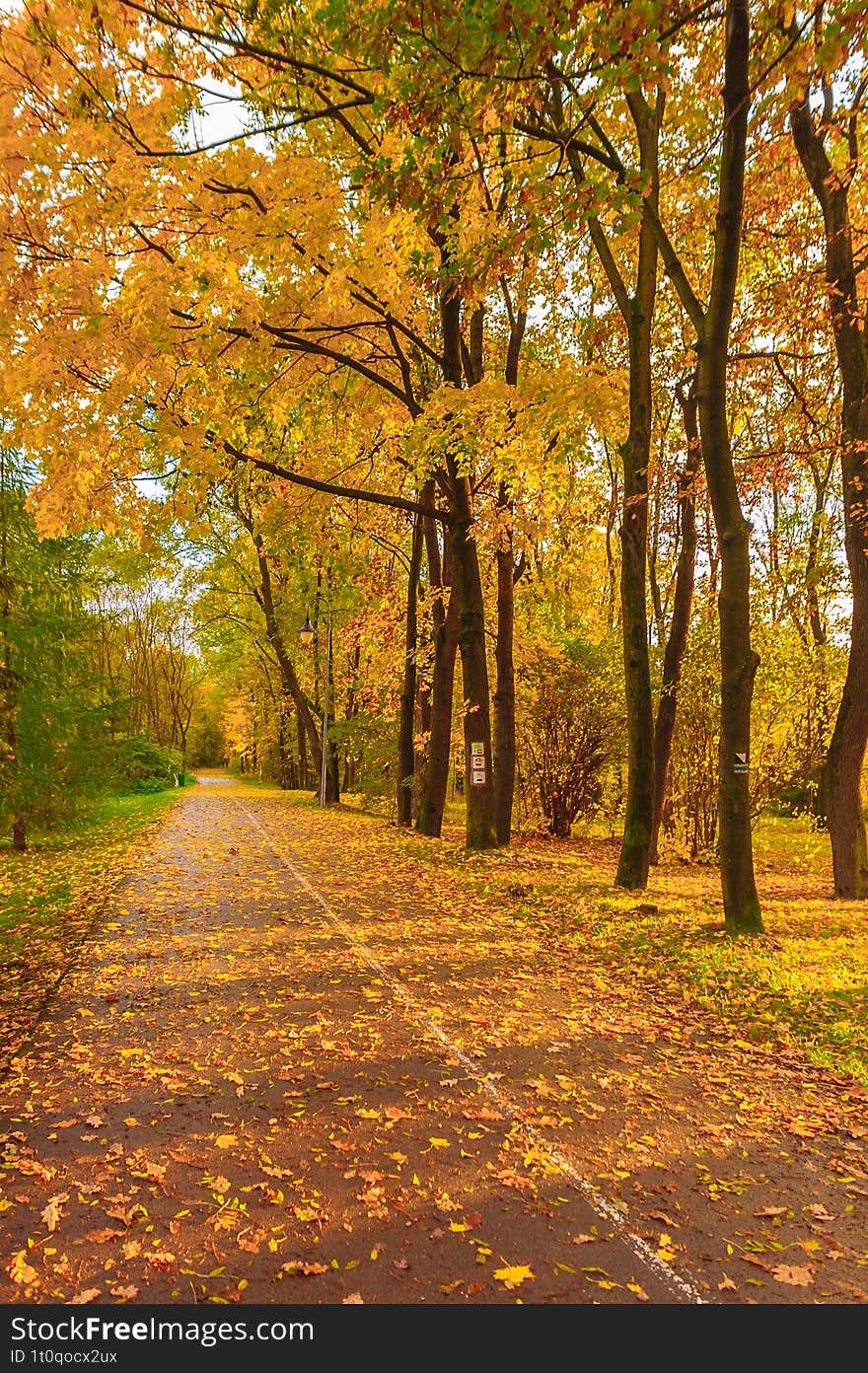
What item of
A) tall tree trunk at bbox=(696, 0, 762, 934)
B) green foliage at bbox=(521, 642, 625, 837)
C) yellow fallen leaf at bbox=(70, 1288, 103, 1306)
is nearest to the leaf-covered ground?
yellow fallen leaf at bbox=(70, 1288, 103, 1306)

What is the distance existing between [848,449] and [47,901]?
12385 mm

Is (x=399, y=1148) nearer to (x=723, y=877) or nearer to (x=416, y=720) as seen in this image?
(x=723, y=877)

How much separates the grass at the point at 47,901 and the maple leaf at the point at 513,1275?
12.8 feet

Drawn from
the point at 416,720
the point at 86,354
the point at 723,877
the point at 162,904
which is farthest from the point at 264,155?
the point at 416,720

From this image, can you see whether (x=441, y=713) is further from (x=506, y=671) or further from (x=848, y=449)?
(x=848, y=449)

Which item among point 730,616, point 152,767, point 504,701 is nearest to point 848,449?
point 730,616

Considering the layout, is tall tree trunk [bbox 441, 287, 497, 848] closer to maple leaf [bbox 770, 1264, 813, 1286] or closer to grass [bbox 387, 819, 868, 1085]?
grass [bbox 387, 819, 868, 1085]

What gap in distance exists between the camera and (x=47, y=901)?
10250 mm

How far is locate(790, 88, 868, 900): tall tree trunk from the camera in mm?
10359

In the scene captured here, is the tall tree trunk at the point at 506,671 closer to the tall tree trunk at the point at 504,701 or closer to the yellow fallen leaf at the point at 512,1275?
the tall tree trunk at the point at 504,701

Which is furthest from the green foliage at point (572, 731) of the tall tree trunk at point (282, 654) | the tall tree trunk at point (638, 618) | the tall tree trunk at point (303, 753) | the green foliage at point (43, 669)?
the tall tree trunk at point (303, 753)

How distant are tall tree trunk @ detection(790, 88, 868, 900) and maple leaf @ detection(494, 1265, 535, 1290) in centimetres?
951

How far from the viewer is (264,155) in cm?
962

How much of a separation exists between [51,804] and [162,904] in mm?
6108
